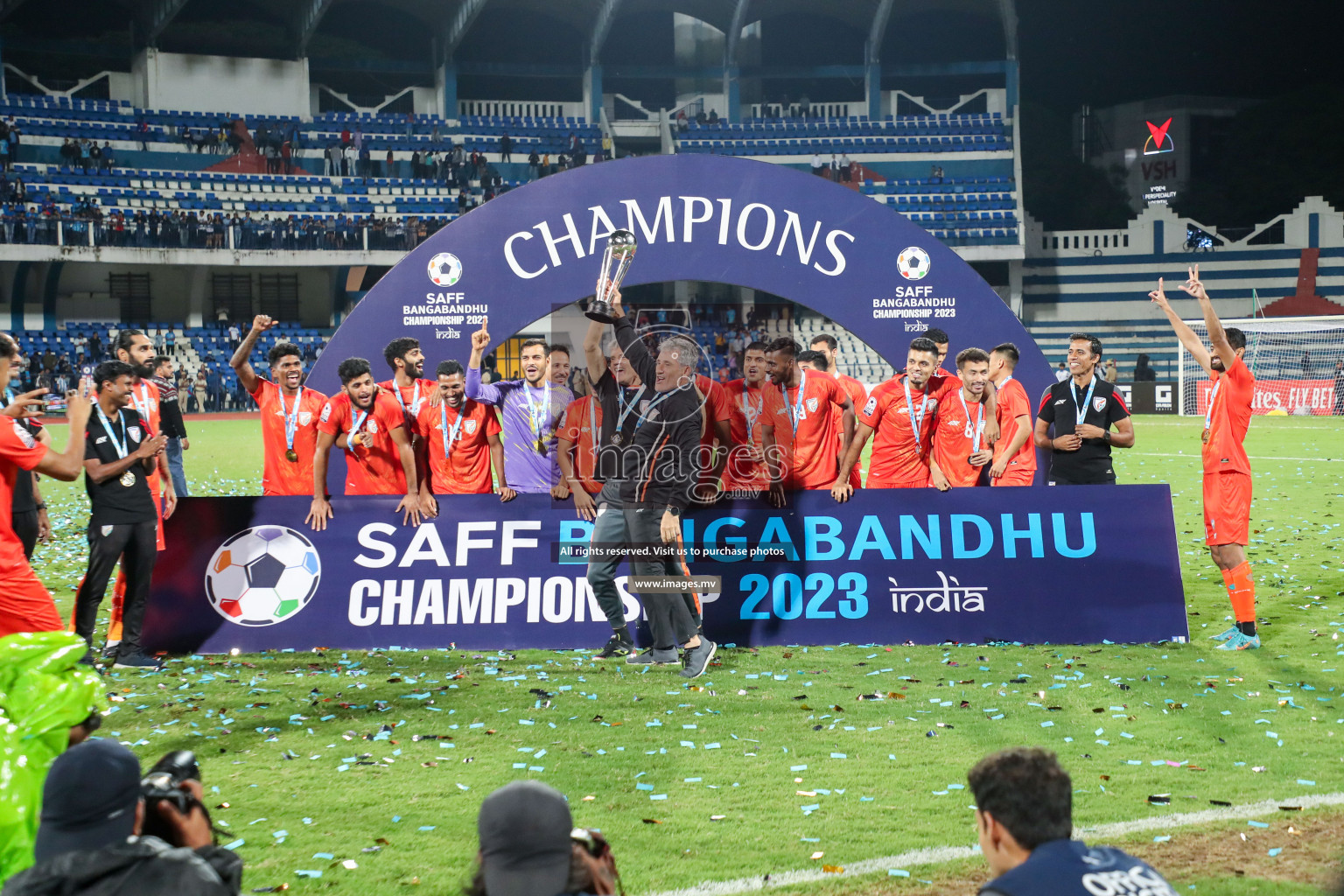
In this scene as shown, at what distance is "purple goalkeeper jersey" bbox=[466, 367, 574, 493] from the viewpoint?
9484mm

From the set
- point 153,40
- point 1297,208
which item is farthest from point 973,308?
point 1297,208

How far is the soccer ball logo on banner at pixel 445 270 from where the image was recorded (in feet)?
34.3

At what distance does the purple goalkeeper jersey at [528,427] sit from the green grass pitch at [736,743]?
1.91 metres

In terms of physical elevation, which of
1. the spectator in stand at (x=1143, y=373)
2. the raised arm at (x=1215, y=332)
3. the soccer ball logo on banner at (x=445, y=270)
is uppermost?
the spectator in stand at (x=1143, y=373)

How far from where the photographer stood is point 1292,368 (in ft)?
130

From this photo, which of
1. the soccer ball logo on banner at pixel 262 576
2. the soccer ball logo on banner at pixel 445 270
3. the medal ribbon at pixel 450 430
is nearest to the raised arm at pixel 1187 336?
the medal ribbon at pixel 450 430

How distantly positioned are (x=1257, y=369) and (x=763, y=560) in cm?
3729

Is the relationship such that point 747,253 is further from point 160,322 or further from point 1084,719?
point 160,322

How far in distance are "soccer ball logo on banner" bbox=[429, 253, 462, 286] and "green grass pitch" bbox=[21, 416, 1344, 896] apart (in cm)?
375

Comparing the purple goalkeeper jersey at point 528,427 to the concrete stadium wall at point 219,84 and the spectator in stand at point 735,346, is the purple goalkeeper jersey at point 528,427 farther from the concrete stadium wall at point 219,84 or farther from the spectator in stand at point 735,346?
the concrete stadium wall at point 219,84

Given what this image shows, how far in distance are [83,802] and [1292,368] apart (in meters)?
43.7

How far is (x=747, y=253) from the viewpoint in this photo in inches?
409

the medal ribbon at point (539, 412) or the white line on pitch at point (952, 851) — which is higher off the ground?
the medal ribbon at point (539, 412)

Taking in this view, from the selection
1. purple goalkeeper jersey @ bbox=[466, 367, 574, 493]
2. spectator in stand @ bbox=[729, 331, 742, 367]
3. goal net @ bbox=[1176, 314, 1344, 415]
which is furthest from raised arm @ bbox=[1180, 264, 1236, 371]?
goal net @ bbox=[1176, 314, 1344, 415]
